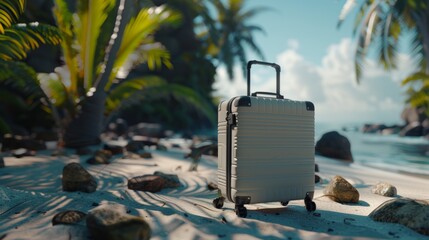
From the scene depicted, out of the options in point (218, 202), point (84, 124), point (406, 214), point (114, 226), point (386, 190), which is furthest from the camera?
point (84, 124)

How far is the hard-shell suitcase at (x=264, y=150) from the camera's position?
268cm

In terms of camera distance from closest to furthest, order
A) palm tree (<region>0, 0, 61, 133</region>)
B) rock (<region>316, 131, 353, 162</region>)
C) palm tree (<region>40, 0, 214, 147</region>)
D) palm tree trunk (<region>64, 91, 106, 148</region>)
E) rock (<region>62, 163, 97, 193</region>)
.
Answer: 1. rock (<region>62, 163, 97, 193</region>)
2. palm tree (<region>0, 0, 61, 133</region>)
3. palm tree (<region>40, 0, 214, 147</region>)
4. palm tree trunk (<region>64, 91, 106, 148</region>)
5. rock (<region>316, 131, 353, 162</region>)

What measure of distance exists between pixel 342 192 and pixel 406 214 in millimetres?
820

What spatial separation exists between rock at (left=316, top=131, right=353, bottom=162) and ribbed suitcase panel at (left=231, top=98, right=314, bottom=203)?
5563mm

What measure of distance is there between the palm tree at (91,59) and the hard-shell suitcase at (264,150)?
4.99m

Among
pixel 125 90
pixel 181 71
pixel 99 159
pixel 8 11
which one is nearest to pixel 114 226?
pixel 8 11

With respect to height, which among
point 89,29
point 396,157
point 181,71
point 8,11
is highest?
point 181,71

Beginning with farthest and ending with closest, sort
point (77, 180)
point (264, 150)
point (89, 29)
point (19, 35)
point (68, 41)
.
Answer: point (68, 41), point (89, 29), point (19, 35), point (77, 180), point (264, 150)

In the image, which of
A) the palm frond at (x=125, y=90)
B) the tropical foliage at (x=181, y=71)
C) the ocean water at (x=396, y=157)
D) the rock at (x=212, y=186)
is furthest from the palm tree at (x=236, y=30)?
the rock at (x=212, y=186)

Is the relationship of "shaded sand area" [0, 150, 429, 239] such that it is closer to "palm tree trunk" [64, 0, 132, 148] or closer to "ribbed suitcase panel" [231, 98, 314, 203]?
"ribbed suitcase panel" [231, 98, 314, 203]

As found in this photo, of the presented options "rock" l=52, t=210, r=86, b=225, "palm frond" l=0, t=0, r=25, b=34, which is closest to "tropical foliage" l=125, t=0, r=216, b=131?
"palm frond" l=0, t=0, r=25, b=34

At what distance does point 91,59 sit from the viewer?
7133mm

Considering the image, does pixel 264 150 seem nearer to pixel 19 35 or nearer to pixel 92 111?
pixel 19 35

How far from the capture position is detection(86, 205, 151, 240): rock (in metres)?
2.04
